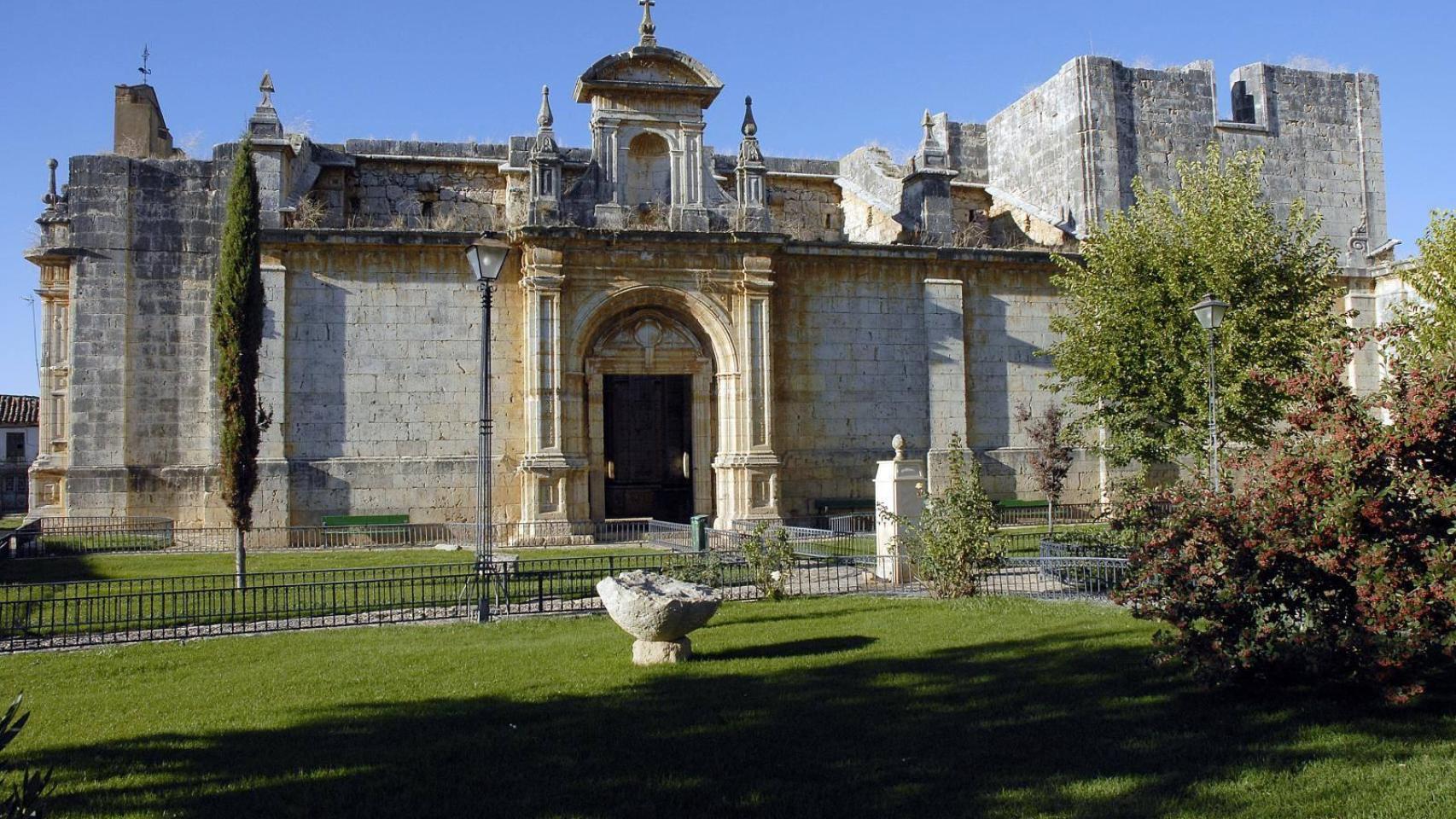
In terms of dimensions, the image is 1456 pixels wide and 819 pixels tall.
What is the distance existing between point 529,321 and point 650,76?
5.64m

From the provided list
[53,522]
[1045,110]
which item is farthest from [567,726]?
[1045,110]


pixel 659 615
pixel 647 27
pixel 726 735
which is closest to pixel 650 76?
pixel 647 27

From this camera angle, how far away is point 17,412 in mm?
51500

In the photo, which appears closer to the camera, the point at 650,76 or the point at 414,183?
the point at 650,76

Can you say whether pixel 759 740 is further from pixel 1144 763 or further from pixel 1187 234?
pixel 1187 234

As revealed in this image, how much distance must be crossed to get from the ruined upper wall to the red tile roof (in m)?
46.9

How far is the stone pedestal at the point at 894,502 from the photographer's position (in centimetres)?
1532

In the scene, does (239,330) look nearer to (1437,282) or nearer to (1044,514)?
(1044,514)

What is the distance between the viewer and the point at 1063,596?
43.9ft

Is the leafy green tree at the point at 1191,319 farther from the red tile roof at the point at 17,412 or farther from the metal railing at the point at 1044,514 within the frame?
the red tile roof at the point at 17,412

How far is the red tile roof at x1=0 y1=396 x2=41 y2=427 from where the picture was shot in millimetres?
51125

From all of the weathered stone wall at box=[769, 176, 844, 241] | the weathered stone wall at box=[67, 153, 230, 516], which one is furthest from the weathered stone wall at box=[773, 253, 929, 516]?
the weathered stone wall at box=[67, 153, 230, 516]

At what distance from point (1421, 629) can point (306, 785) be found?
6.98 meters

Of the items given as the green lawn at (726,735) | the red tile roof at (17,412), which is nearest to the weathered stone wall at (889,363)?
the green lawn at (726,735)
